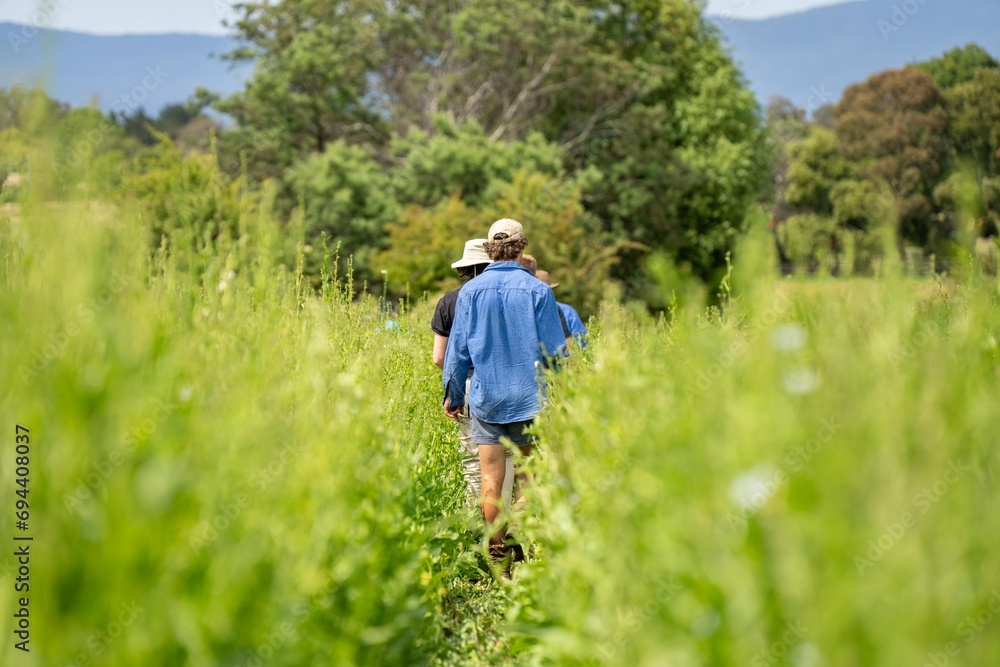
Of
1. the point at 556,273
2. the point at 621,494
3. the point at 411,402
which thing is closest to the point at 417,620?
the point at 621,494

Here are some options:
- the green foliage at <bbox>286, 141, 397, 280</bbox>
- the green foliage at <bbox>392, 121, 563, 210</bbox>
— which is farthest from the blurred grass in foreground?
the green foliage at <bbox>286, 141, 397, 280</bbox>

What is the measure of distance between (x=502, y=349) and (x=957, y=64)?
65796mm

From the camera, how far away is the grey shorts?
213 inches

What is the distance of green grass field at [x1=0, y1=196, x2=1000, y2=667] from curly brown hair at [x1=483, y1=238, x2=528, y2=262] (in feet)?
7.46

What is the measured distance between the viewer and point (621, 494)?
2807mm

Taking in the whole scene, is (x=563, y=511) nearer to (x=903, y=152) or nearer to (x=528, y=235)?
(x=528, y=235)

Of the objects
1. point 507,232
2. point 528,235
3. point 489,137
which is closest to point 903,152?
point 489,137

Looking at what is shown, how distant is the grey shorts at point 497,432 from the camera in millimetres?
5418

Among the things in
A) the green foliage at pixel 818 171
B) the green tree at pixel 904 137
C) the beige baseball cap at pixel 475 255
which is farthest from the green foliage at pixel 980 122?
the beige baseball cap at pixel 475 255

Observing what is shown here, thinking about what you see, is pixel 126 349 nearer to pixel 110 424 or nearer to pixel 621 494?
pixel 110 424

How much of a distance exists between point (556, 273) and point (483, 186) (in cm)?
489

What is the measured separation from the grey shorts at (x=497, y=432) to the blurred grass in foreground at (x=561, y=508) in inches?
79.4

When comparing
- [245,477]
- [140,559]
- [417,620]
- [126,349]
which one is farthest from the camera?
[417,620]

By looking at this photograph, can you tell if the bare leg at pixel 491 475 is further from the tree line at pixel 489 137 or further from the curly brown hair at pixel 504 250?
the tree line at pixel 489 137
